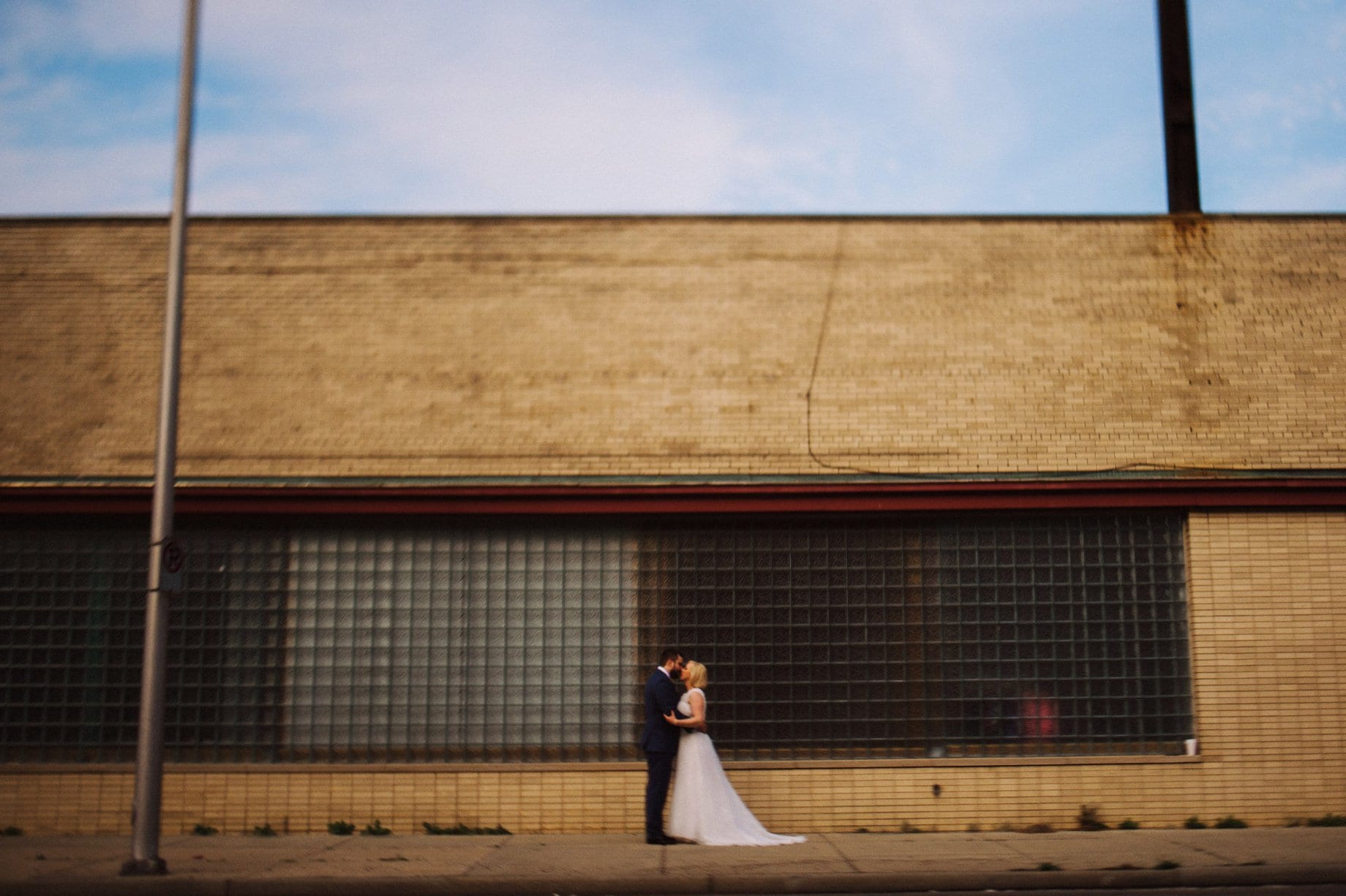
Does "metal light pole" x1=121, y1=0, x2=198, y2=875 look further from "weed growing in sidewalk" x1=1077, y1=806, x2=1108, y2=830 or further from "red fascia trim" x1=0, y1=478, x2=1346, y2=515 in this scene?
"weed growing in sidewalk" x1=1077, y1=806, x2=1108, y2=830

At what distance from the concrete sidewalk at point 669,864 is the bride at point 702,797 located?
20 cm

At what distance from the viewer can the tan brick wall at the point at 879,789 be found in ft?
39.5

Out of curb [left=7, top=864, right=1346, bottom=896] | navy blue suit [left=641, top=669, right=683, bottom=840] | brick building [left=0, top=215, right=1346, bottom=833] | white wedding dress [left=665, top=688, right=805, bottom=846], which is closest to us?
curb [left=7, top=864, right=1346, bottom=896]

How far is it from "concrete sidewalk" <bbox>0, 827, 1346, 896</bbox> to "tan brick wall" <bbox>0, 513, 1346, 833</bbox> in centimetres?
48

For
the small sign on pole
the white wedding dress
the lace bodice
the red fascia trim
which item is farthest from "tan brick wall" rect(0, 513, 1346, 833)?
the small sign on pole

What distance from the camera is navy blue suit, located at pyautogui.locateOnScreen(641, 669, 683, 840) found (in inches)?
441

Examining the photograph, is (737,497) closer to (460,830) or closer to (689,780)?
(689,780)

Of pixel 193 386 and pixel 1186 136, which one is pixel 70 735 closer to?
pixel 193 386

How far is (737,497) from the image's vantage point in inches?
484

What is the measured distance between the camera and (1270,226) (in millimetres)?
13227

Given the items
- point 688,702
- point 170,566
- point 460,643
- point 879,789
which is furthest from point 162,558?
point 879,789

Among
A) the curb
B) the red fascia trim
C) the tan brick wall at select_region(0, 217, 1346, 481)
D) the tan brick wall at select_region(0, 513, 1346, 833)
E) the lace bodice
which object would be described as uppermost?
the tan brick wall at select_region(0, 217, 1346, 481)

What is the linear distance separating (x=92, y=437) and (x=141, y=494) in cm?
98

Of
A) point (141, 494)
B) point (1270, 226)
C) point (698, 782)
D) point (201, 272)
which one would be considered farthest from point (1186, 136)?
point (141, 494)
